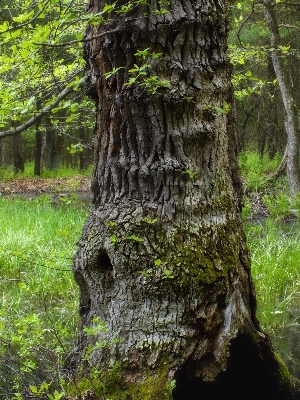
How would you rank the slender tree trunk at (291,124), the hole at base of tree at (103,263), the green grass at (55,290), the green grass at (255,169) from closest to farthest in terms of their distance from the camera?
the hole at base of tree at (103,263)
the green grass at (55,290)
the slender tree trunk at (291,124)
the green grass at (255,169)

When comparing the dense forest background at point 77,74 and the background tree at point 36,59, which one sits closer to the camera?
the background tree at point 36,59

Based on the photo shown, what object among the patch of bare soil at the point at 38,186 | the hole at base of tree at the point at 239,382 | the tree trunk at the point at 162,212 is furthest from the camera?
the patch of bare soil at the point at 38,186

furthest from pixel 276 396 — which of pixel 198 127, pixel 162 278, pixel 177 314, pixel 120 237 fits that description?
pixel 198 127

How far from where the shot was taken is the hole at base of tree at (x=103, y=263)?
2.36 meters

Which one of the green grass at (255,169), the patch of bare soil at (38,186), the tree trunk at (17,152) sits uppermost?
the tree trunk at (17,152)

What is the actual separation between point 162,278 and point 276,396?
46.8 inches

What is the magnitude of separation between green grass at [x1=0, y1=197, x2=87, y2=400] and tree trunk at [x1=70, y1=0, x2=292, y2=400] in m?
0.31

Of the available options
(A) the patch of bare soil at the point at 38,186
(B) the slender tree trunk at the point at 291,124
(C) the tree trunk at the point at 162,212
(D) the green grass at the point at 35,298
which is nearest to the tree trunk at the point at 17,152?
(A) the patch of bare soil at the point at 38,186

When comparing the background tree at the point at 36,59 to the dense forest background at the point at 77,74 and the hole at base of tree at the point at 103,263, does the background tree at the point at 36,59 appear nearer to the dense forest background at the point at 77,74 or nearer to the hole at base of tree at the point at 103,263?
the dense forest background at the point at 77,74

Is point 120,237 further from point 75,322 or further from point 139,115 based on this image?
point 75,322

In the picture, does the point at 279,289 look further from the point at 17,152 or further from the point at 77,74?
the point at 17,152

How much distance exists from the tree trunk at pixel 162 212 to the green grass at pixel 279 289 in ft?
4.40

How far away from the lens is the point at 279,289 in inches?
177

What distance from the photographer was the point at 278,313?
4055 millimetres
